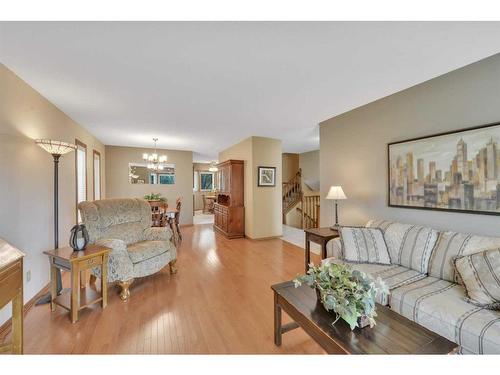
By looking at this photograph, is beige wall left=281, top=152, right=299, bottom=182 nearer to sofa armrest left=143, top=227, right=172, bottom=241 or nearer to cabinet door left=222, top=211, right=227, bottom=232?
cabinet door left=222, top=211, right=227, bottom=232

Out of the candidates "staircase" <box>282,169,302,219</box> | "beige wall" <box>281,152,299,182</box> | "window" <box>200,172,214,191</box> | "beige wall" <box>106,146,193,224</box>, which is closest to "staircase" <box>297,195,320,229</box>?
"staircase" <box>282,169,302,219</box>

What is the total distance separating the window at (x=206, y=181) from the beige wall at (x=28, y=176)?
7.18 m

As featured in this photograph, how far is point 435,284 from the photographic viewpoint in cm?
178

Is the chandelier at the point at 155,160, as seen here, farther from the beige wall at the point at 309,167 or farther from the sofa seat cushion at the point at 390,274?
the sofa seat cushion at the point at 390,274

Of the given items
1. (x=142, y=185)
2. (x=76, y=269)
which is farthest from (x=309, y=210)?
(x=76, y=269)

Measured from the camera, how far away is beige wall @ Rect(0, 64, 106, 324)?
2.03 m

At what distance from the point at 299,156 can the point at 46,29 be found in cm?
750

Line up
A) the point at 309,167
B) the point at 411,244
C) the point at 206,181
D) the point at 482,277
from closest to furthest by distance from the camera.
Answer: the point at 482,277 → the point at 411,244 → the point at 309,167 → the point at 206,181

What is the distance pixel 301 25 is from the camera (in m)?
1.50

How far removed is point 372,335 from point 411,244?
1367 millimetres

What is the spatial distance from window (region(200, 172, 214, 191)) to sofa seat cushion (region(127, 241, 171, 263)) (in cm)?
750

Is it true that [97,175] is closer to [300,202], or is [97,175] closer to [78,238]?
[78,238]

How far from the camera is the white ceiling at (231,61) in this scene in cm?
154
